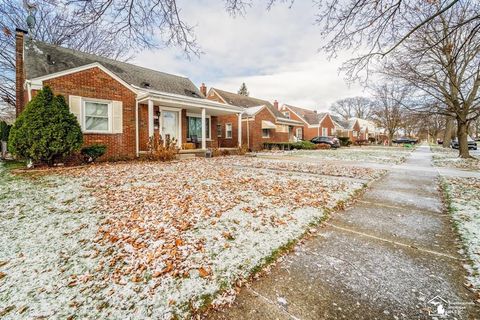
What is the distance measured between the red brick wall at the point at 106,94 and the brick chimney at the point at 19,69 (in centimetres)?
373

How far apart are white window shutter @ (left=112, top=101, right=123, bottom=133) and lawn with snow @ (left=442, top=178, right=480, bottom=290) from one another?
40.1 ft

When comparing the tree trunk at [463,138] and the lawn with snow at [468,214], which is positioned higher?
the tree trunk at [463,138]

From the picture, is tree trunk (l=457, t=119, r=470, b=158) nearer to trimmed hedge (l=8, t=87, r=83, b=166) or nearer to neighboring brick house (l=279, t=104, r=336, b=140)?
neighboring brick house (l=279, t=104, r=336, b=140)

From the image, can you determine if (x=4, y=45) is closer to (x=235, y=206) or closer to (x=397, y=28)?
(x=235, y=206)

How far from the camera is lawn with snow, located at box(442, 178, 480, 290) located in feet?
8.06

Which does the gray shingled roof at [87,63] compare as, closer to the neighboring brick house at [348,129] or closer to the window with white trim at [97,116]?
the window with white trim at [97,116]

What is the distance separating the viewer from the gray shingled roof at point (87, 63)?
32.5ft

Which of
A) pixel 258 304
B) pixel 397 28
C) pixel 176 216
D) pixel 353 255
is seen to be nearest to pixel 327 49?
pixel 397 28

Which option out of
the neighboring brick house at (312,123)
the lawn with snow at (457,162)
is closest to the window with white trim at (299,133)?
the neighboring brick house at (312,123)

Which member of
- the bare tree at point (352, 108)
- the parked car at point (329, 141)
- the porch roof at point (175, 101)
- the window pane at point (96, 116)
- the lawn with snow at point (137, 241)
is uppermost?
the bare tree at point (352, 108)

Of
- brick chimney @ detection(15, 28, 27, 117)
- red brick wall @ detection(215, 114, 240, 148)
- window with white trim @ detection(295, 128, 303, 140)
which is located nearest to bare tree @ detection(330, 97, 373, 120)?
window with white trim @ detection(295, 128, 303, 140)

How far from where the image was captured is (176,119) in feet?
47.2

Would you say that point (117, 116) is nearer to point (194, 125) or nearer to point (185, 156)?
point (185, 156)

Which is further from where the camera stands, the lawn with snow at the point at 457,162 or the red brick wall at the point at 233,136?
the red brick wall at the point at 233,136
